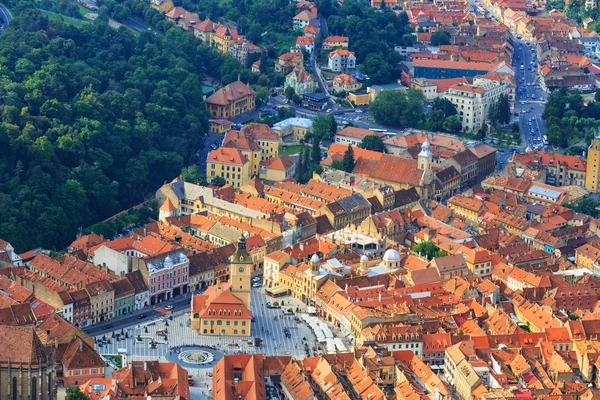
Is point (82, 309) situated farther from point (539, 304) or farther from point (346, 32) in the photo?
point (346, 32)

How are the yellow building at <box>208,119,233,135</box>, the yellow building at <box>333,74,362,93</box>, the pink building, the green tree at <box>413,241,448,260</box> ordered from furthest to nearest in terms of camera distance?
the yellow building at <box>333,74,362,93</box> → the yellow building at <box>208,119,233,135</box> → the green tree at <box>413,241,448,260</box> → the pink building

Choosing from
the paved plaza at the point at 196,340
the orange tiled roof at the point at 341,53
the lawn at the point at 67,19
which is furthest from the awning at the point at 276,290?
the lawn at the point at 67,19

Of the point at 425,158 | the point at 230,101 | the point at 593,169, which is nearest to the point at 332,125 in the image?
the point at 230,101

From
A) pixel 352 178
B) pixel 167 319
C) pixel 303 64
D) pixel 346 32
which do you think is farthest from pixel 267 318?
pixel 346 32

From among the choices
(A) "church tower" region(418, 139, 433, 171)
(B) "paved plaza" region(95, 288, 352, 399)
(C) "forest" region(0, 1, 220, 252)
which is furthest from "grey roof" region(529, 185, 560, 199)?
(B) "paved plaza" region(95, 288, 352, 399)

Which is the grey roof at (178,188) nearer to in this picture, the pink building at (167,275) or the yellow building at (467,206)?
the pink building at (167,275)

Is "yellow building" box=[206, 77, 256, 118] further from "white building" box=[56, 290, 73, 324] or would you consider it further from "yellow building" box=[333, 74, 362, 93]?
"white building" box=[56, 290, 73, 324]
